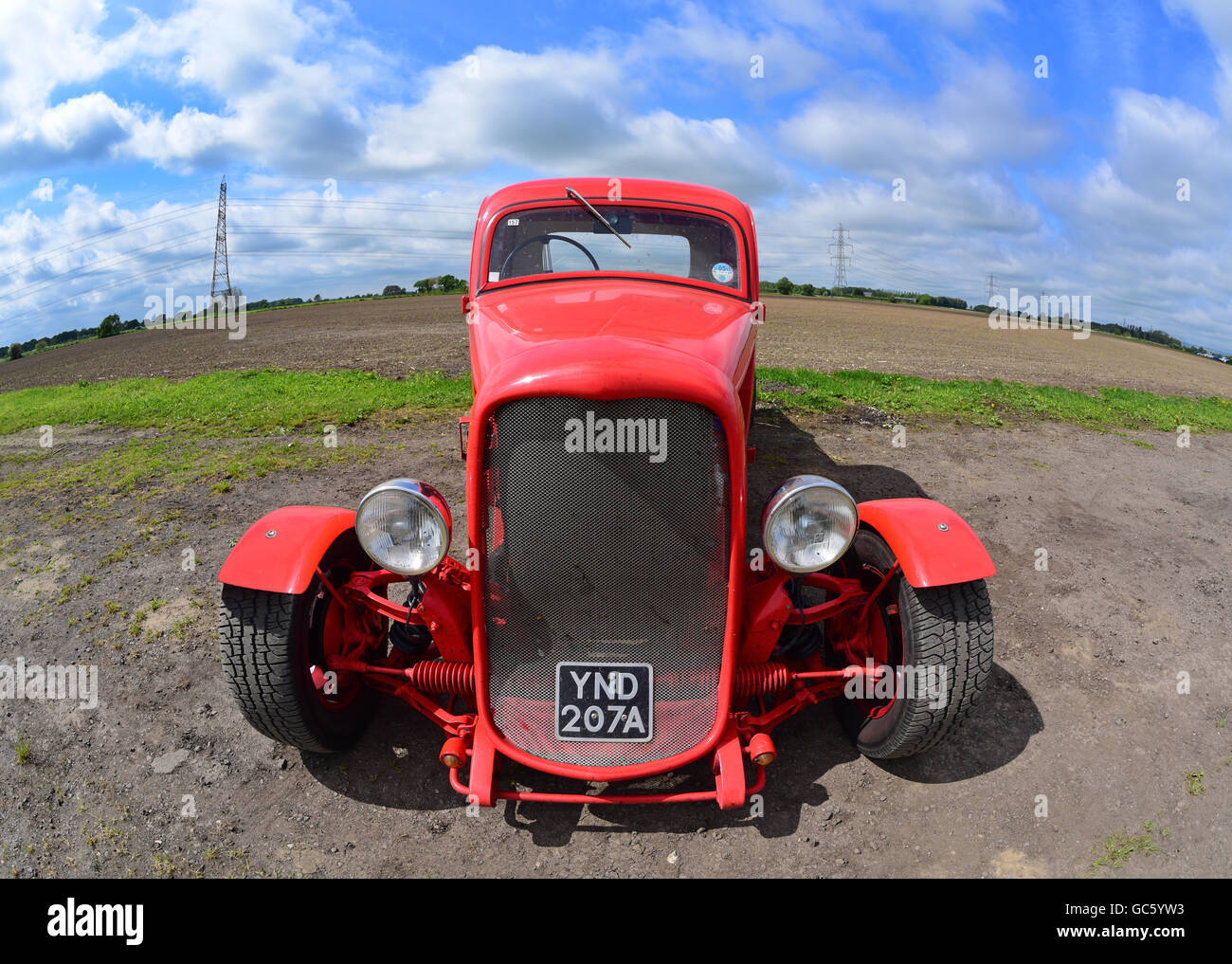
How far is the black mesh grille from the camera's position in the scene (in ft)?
8.29

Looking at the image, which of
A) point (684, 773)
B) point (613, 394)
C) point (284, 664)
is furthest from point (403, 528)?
point (684, 773)

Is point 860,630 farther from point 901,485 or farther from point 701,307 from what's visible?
point 901,485

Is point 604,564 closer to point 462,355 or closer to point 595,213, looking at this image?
point 595,213

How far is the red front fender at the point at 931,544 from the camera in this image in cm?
283

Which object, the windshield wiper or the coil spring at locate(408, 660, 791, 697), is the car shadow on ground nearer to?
the coil spring at locate(408, 660, 791, 697)

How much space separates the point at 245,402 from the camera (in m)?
10.3

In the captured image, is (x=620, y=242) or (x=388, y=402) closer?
(x=620, y=242)

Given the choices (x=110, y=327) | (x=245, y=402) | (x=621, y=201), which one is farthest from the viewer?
(x=110, y=327)

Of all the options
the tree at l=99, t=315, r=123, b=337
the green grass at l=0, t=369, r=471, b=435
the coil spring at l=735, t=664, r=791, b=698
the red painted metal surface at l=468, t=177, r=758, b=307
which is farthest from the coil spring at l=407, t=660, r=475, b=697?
the tree at l=99, t=315, r=123, b=337

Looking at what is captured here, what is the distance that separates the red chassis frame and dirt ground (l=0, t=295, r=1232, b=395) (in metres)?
10.6

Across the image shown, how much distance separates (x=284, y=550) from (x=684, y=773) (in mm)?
2093

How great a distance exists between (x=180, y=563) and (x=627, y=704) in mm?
4082

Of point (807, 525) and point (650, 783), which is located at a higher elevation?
point (807, 525)
